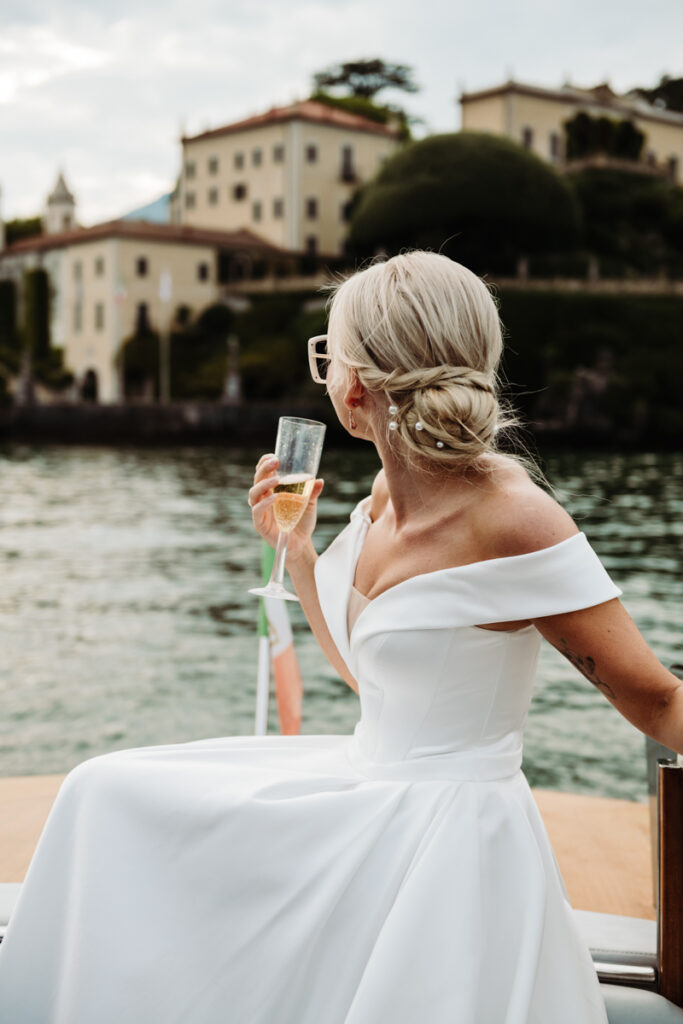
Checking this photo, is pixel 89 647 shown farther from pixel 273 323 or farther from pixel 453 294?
pixel 273 323

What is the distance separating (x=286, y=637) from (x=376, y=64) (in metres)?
56.7

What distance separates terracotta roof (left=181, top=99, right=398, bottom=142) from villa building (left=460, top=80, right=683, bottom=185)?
14.1ft

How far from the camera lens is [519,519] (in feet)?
4.41

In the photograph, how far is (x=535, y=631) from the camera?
1.39m

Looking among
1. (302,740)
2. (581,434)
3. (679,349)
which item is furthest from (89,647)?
(679,349)

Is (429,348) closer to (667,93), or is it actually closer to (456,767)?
(456,767)

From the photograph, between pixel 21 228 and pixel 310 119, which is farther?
pixel 21 228

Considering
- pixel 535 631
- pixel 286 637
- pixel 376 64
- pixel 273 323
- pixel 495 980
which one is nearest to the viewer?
pixel 495 980

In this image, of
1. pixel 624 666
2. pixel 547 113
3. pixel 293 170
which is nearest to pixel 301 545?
pixel 624 666

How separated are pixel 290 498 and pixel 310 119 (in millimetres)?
49111

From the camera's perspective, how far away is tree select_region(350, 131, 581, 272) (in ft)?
134

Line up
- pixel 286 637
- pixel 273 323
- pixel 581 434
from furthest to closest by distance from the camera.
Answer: pixel 273 323, pixel 581 434, pixel 286 637

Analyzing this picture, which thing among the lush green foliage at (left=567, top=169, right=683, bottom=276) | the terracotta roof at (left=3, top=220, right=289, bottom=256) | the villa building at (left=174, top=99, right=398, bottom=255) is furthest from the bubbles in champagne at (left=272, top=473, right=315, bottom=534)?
the villa building at (left=174, top=99, right=398, bottom=255)

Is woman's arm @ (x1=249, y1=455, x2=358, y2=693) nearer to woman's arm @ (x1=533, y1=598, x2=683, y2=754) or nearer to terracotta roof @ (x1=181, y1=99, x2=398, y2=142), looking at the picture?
woman's arm @ (x1=533, y1=598, x2=683, y2=754)
